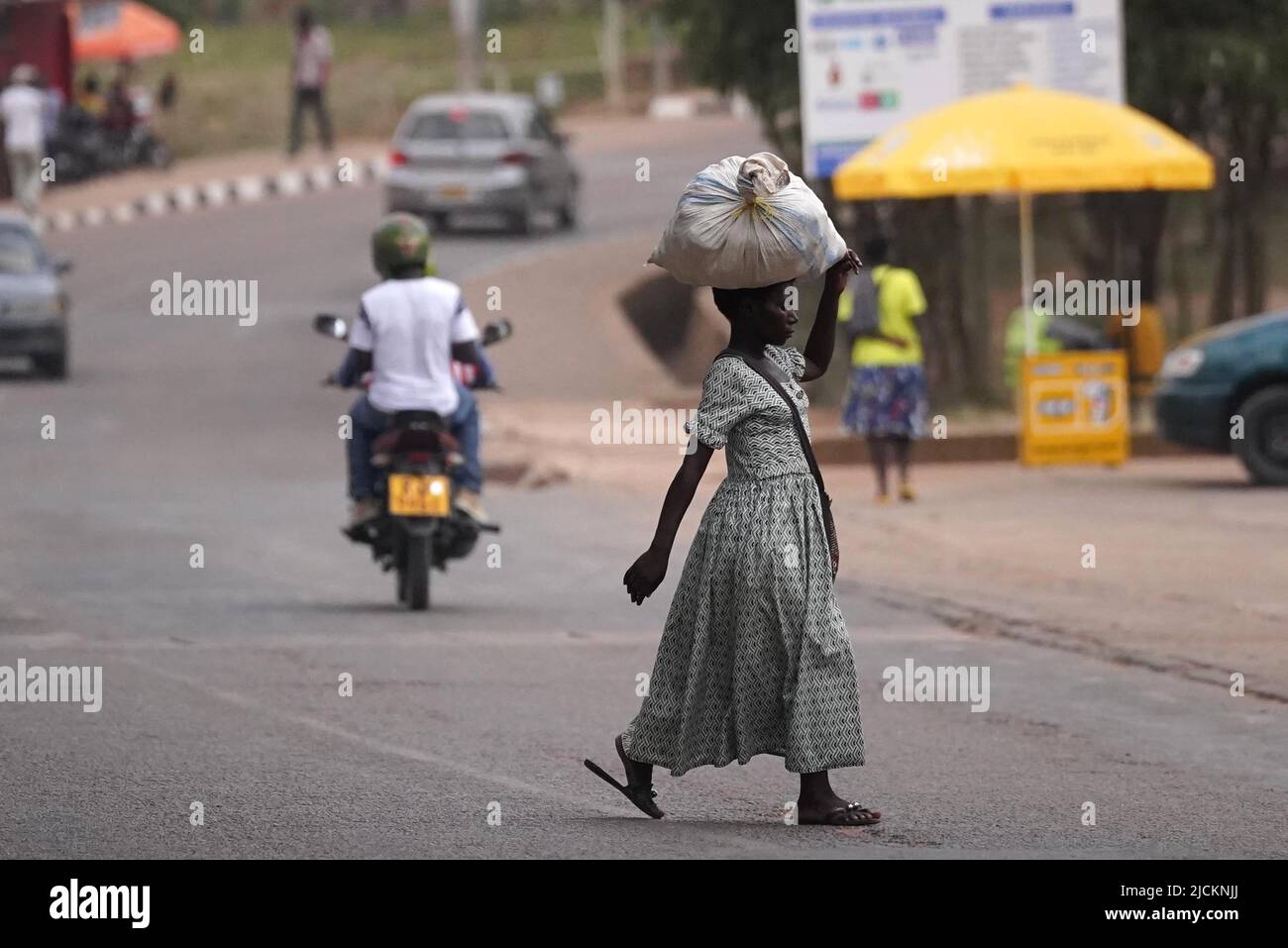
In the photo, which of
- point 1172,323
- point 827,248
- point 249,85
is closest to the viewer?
point 827,248

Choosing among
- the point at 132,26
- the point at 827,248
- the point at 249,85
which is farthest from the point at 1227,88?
the point at 249,85

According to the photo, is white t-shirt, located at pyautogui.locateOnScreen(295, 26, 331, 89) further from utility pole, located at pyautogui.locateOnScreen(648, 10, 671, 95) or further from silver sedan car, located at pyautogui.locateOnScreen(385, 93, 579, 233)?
utility pole, located at pyautogui.locateOnScreen(648, 10, 671, 95)

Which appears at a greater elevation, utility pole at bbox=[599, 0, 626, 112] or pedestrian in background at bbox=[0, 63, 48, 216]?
utility pole at bbox=[599, 0, 626, 112]

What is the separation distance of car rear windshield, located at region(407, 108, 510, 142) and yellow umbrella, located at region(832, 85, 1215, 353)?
14998 mm

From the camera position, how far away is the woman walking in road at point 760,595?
6.98m

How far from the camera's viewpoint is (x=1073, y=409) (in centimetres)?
1984

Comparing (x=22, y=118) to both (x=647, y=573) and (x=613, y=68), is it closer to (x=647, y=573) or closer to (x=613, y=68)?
(x=613, y=68)

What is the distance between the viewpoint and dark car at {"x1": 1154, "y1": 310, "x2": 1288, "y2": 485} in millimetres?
18141

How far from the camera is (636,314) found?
32562 mm

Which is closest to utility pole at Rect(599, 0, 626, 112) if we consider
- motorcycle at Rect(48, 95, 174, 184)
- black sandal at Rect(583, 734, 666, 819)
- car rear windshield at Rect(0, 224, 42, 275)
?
motorcycle at Rect(48, 95, 174, 184)

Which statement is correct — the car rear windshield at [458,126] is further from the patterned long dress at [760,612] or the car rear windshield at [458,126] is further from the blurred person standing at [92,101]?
the patterned long dress at [760,612]

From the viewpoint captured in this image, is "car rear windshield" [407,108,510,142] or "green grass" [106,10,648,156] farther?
"green grass" [106,10,648,156]

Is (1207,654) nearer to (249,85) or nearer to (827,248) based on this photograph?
(827,248)
